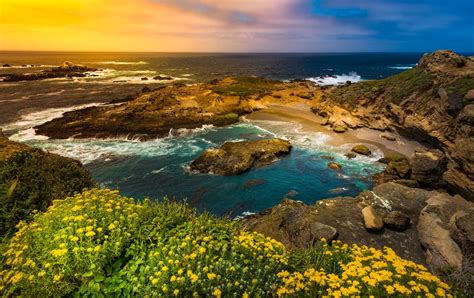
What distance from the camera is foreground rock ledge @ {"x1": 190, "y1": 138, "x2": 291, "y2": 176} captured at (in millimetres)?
27172

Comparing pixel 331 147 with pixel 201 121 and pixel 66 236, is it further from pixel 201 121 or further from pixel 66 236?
pixel 66 236

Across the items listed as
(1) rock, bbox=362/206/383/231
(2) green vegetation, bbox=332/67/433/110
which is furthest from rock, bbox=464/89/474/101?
(1) rock, bbox=362/206/383/231

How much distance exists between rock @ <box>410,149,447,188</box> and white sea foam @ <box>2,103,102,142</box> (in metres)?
39.8

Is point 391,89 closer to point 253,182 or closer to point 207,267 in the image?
point 253,182

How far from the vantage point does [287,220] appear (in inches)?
588

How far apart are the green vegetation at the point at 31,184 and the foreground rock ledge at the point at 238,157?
16.6m

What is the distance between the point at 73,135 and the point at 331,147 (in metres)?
31.4

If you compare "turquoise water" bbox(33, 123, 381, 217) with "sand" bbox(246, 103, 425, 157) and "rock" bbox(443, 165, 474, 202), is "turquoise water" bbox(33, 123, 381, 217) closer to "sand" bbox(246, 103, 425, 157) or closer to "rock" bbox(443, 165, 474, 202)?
"sand" bbox(246, 103, 425, 157)

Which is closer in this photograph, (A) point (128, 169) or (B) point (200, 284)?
(B) point (200, 284)

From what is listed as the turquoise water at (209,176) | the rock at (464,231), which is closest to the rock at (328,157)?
the turquoise water at (209,176)

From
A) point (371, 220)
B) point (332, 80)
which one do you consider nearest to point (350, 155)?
point (371, 220)

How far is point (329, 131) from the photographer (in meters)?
38.5

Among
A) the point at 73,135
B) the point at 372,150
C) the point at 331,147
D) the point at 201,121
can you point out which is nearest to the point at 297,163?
the point at 331,147

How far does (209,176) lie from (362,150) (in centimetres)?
1646
